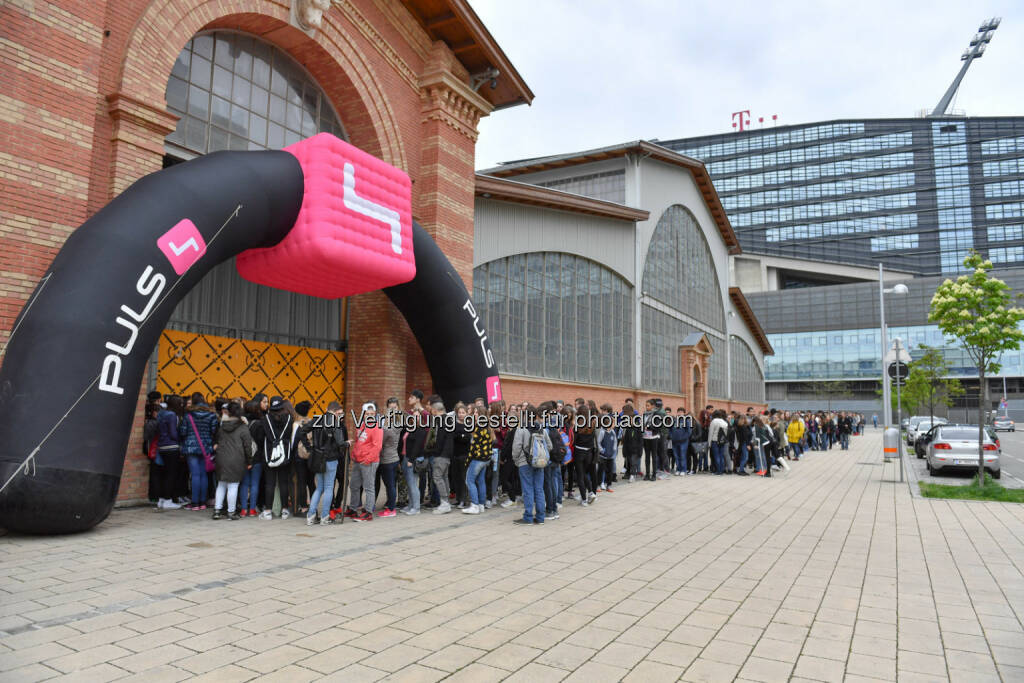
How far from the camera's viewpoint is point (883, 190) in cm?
9269

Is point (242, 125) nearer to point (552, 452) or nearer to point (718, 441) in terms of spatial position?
point (552, 452)

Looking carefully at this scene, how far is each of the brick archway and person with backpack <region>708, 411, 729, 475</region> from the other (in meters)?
9.74

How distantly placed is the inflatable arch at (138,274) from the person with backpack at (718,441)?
374 inches

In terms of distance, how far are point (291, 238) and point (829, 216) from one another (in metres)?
99.9

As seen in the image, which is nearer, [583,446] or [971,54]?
[583,446]

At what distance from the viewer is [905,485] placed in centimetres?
1417

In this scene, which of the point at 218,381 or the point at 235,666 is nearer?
the point at 235,666

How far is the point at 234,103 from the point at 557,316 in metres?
12.1

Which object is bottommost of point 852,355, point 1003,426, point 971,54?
point 1003,426

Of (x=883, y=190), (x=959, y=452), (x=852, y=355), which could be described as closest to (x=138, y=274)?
(x=959, y=452)

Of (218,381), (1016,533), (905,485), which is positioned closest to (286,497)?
(218,381)

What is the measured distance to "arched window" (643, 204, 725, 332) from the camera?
29.1 m

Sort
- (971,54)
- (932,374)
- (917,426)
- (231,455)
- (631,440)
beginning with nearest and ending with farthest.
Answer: (231,455)
(631,440)
(917,426)
(932,374)
(971,54)

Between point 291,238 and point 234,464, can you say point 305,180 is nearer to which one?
point 291,238
